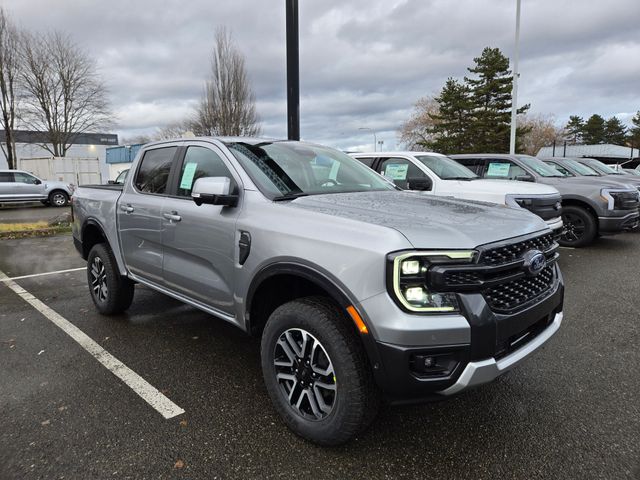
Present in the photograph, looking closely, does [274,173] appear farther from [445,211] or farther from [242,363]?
[242,363]

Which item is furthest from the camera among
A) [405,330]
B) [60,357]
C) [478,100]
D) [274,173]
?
[478,100]

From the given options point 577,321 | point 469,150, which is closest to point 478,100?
point 469,150

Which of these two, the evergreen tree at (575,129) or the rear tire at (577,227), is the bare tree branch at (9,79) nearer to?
the rear tire at (577,227)

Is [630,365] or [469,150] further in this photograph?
[469,150]

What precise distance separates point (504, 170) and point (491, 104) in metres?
34.8

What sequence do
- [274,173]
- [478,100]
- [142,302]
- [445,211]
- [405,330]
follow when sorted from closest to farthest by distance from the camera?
[405,330] < [445,211] < [274,173] < [142,302] < [478,100]

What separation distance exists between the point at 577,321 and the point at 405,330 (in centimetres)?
321

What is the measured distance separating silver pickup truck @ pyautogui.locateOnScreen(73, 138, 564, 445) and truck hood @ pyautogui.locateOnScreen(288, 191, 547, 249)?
0.04 ft

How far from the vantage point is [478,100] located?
4009 cm

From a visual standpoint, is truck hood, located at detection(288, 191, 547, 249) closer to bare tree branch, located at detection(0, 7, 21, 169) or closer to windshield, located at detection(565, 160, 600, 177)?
windshield, located at detection(565, 160, 600, 177)

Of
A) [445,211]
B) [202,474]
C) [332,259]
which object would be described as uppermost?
[445,211]

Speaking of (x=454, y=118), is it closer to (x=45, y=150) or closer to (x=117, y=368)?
(x=45, y=150)

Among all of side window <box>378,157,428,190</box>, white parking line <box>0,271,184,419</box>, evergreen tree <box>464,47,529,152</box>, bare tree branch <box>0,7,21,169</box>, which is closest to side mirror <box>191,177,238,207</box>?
white parking line <box>0,271,184,419</box>

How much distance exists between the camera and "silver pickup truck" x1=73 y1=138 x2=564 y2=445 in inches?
80.6
